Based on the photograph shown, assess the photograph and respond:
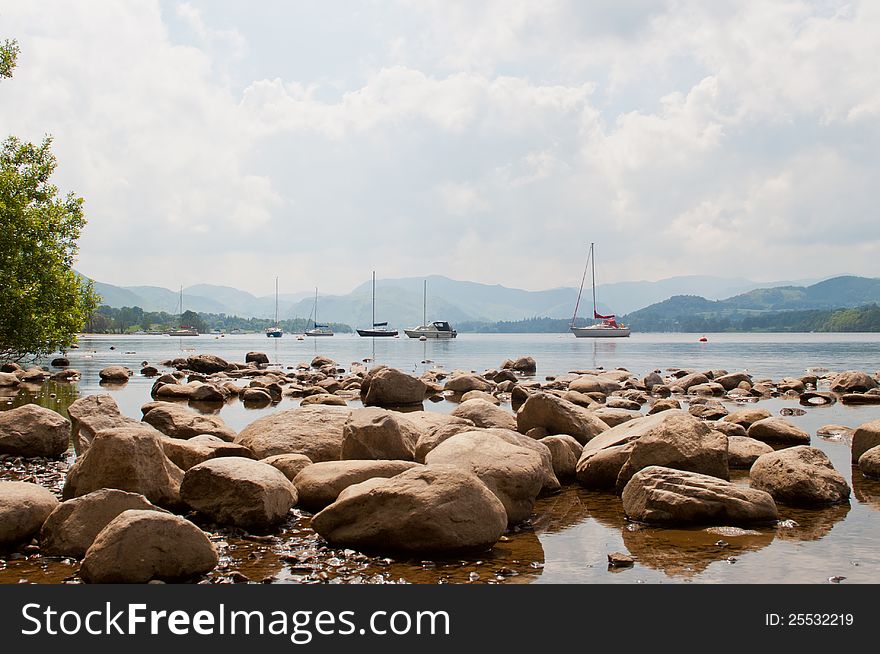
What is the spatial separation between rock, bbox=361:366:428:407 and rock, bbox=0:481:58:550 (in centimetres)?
1895

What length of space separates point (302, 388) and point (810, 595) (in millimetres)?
27652

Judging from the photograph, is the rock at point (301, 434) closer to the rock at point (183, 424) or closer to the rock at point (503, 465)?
the rock at point (183, 424)

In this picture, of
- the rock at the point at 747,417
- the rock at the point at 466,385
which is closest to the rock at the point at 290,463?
the rock at the point at 747,417

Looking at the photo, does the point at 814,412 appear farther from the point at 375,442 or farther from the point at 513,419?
the point at 375,442

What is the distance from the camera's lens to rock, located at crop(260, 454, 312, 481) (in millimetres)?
11305

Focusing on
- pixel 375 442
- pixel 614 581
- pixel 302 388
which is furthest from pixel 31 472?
pixel 302 388

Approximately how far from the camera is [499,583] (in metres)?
7.36

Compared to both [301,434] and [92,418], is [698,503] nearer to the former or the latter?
[301,434]

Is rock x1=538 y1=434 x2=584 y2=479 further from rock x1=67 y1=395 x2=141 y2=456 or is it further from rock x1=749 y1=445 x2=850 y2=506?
rock x1=67 y1=395 x2=141 y2=456

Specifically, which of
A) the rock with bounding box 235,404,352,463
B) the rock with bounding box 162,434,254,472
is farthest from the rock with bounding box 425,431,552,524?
the rock with bounding box 162,434,254,472

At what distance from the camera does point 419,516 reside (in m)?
8.21

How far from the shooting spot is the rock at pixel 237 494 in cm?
929

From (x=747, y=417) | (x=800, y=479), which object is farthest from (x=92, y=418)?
(x=747, y=417)

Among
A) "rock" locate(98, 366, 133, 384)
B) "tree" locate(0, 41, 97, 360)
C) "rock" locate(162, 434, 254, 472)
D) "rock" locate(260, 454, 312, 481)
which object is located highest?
"tree" locate(0, 41, 97, 360)
